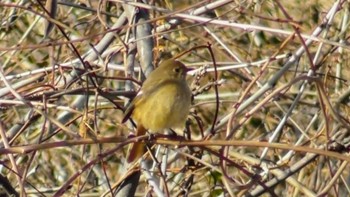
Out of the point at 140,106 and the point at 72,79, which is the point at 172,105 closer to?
the point at 140,106

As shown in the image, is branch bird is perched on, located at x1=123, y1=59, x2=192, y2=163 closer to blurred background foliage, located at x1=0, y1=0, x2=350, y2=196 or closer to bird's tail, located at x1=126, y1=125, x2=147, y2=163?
blurred background foliage, located at x1=0, y1=0, x2=350, y2=196

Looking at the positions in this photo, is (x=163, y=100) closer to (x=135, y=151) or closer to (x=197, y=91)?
(x=197, y=91)

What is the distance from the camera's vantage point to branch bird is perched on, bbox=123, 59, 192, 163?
3.53 metres

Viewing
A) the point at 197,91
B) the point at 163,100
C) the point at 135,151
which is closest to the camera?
the point at 135,151

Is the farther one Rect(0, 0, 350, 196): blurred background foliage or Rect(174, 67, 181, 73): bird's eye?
Rect(174, 67, 181, 73): bird's eye

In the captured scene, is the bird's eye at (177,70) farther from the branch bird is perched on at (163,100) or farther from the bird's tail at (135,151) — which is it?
the bird's tail at (135,151)

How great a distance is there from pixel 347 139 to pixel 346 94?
502 millimetres

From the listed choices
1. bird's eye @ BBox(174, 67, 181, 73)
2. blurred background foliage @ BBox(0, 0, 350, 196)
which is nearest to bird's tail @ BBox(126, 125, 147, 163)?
blurred background foliage @ BBox(0, 0, 350, 196)

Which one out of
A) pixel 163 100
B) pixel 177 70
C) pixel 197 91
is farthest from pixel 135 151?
pixel 177 70

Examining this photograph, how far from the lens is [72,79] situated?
3.48m

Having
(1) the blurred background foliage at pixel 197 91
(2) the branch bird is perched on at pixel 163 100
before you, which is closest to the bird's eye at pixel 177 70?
(2) the branch bird is perched on at pixel 163 100

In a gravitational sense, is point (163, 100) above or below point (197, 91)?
below

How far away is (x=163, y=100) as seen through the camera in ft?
12.2

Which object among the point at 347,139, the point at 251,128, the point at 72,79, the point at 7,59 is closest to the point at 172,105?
the point at 72,79
